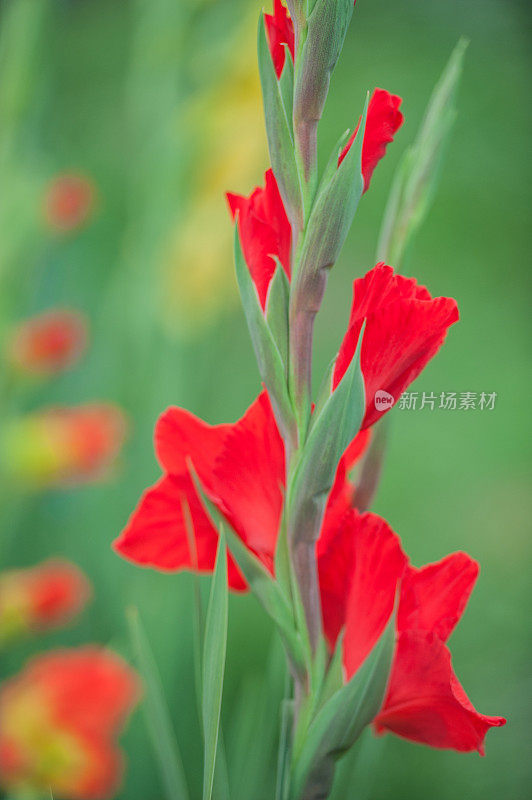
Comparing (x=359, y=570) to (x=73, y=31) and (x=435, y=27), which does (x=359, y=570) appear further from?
(x=73, y=31)

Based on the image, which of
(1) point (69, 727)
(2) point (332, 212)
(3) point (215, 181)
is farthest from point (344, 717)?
(3) point (215, 181)

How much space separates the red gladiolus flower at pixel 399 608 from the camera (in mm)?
198

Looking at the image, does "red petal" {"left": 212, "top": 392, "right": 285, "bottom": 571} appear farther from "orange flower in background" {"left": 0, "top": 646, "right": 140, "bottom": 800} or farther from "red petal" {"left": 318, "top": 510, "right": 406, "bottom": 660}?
"orange flower in background" {"left": 0, "top": 646, "right": 140, "bottom": 800}

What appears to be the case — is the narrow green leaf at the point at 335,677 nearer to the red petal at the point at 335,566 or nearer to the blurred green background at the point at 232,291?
the red petal at the point at 335,566

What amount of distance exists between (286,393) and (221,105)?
56cm

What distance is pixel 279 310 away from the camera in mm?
187

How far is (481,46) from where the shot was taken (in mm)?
526

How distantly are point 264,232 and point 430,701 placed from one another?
0.12 meters

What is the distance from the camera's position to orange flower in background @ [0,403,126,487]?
2.04 ft

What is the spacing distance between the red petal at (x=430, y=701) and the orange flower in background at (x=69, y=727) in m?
0.28

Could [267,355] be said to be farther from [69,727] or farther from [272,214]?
[69,727]

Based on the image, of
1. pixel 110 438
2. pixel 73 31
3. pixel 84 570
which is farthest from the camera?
pixel 73 31

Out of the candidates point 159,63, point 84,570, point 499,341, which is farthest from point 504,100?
point 84,570

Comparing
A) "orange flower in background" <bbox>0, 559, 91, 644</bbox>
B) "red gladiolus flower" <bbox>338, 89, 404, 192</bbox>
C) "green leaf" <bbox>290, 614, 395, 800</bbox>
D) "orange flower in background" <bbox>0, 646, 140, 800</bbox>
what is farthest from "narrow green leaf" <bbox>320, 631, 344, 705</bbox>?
"orange flower in background" <bbox>0, 559, 91, 644</bbox>
